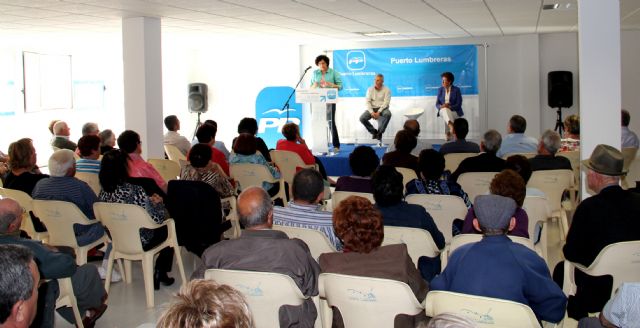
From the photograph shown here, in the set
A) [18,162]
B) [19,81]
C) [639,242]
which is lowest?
[639,242]

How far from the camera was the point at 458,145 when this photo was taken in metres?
8.27

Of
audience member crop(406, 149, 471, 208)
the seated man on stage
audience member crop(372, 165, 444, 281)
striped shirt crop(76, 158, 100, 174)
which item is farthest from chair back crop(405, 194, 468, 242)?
the seated man on stage

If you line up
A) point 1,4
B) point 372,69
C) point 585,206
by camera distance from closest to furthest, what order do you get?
point 585,206 < point 1,4 < point 372,69

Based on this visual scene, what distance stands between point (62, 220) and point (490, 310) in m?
3.86

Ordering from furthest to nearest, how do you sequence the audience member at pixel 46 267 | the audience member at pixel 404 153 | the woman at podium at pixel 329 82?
the woman at podium at pixel 329 82 < the audience member at pixel 404 153 < the audience member at pixel 46 267

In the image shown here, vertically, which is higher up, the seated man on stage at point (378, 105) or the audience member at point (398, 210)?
the seated man on stage at point (378, 105)

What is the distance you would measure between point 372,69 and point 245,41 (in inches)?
114

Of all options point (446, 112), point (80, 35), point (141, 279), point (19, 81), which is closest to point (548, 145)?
point (141, 279)

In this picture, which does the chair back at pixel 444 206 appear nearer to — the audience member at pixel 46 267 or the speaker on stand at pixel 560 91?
the audience member at pixel 46 267

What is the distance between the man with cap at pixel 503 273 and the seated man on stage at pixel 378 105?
31.2 ft

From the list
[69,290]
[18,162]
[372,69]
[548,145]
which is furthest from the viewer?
[372,69]

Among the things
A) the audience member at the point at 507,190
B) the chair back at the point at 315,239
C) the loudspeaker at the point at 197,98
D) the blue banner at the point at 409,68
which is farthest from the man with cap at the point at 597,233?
the loudspeaker at the point at 197,98

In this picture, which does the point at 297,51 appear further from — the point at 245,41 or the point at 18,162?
the point at 18,162

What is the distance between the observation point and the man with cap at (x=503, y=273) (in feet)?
10.3
